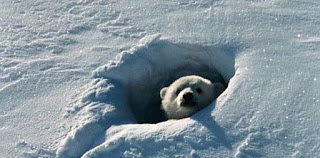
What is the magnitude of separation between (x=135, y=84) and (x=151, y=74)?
0.21 metres

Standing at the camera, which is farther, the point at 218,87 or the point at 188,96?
the point at 218,87

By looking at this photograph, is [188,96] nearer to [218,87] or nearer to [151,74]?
[218,87]

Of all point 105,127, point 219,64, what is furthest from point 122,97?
point 219,64

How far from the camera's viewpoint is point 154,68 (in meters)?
6.50

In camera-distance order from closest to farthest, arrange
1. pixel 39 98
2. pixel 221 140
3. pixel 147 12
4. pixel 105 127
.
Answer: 1. pixel 221 140
2. pixel 105 127
3. pixel 39 98
4. pixel 147 12

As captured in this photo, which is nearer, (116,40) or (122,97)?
(122,97)

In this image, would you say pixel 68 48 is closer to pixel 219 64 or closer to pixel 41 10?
pixel 41 10

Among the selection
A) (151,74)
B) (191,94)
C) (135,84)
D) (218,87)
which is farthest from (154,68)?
(218,87)

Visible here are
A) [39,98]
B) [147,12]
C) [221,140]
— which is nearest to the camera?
[221,140]

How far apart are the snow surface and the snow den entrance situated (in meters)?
0.01

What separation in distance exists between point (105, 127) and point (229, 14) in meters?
1.87

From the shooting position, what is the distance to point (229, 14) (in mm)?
6547

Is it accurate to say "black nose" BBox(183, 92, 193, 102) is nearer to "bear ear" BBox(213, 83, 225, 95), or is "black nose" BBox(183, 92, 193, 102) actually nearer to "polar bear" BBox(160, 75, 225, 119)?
"polar bear" BBox(160, 75, 225, 119)

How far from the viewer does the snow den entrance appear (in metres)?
6.18
